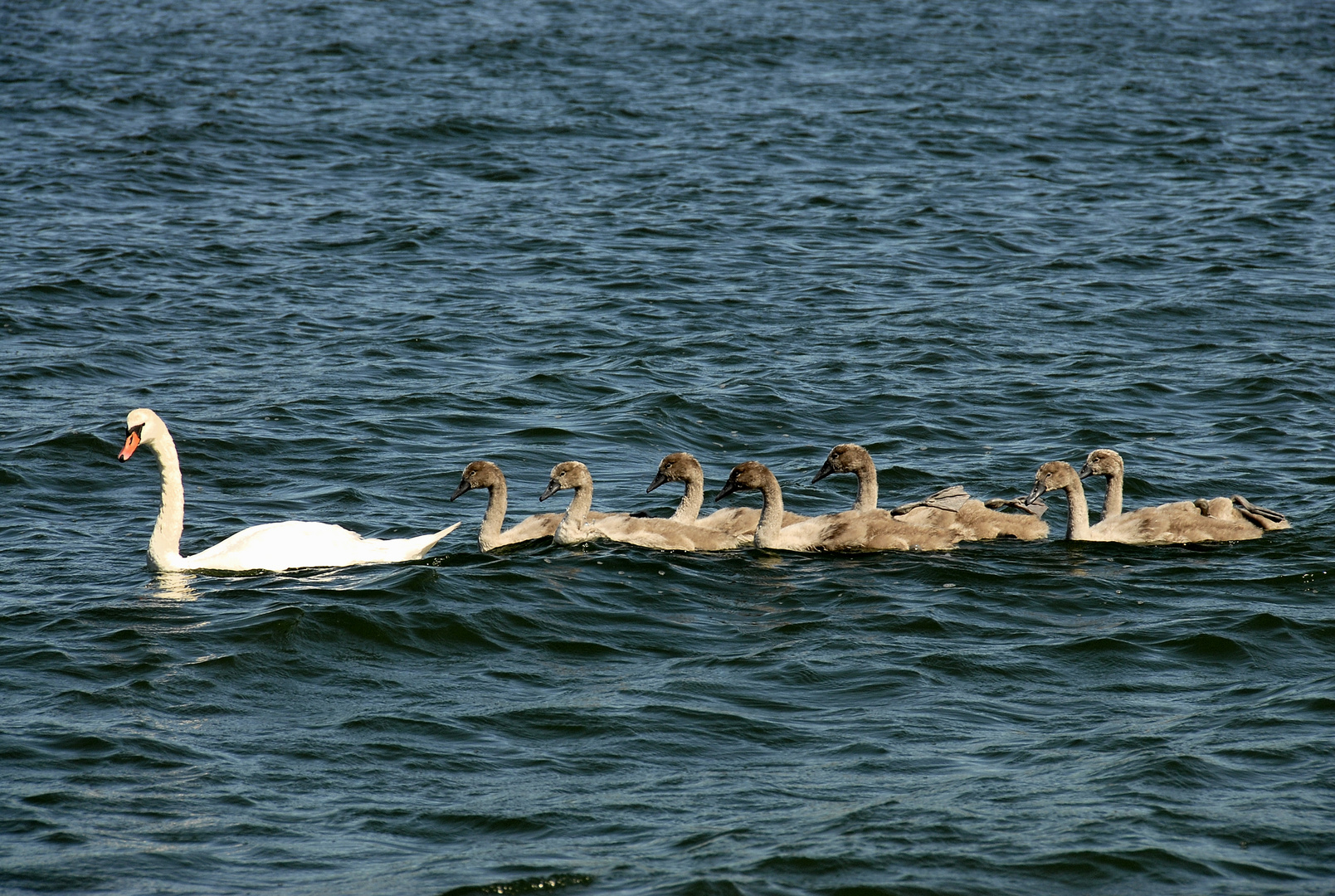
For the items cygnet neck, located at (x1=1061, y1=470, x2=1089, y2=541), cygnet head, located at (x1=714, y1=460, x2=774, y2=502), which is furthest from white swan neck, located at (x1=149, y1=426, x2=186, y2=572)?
cygnet neck, located at (x1=1061, y1=470, x2=1089, y2=541)

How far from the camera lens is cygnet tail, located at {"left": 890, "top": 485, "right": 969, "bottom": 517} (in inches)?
487

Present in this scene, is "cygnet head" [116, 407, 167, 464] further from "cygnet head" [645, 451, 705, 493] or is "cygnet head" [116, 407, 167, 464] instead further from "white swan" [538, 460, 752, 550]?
"cygnet head" [645, 451, 705, 493]

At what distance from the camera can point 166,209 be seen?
77.4 feet

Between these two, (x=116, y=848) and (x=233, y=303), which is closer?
(x=116, y=848)

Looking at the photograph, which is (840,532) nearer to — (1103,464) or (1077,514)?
(1077,514)

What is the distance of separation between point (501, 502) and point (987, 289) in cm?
986

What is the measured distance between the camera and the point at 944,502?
12.4m

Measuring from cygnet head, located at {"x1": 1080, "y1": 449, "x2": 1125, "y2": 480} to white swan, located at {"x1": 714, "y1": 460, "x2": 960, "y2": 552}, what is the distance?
4.46ft

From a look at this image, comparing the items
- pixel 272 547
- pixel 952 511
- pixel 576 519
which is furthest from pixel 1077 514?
pixel 272 547

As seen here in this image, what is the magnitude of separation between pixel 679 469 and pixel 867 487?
4.95ft

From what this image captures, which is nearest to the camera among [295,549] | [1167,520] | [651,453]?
[295,549]

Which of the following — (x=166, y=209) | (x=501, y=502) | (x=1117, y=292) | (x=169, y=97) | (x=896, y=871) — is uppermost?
(x=169, y=97)

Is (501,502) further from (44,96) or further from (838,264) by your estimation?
(44,96)

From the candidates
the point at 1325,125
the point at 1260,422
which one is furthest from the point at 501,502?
the point at 1325,125
